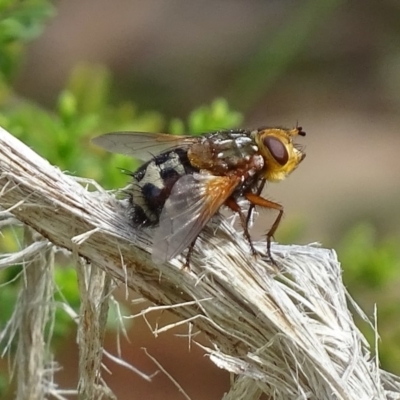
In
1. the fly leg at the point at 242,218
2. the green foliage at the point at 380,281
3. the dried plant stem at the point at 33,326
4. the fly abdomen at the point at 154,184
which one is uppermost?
the fly leg at the point at 242,218

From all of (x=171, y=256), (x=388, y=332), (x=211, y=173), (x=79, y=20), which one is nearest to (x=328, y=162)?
(x=79, y=20)

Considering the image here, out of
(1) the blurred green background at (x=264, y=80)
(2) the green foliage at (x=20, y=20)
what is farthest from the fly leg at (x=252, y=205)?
(1) the blurred green background at (x=264, y=80)

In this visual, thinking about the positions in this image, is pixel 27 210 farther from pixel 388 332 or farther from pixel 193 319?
pixel 388 332

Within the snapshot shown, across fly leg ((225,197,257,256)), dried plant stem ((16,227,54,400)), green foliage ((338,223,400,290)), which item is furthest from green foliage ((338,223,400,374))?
dried plant stem ((16,227,54,400))

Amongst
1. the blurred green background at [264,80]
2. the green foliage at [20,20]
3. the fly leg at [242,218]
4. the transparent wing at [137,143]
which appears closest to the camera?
the fly leg at [242,218]

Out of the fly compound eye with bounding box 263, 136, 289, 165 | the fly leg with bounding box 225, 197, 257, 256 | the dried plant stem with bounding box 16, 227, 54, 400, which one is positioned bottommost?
the dried plant stem with bounding box 16, 227, 54, 400

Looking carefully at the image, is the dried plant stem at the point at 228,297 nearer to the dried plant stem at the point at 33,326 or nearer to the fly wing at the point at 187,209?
the fly wing at the point at 187,209

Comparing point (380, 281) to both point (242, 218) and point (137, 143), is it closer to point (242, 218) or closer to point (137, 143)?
point (137, 143)

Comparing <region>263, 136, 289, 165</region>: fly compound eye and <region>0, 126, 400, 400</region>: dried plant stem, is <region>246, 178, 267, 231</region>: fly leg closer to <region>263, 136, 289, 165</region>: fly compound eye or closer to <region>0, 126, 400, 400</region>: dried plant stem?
<region>263, 136, 289, 165</region>: fly compound eye
